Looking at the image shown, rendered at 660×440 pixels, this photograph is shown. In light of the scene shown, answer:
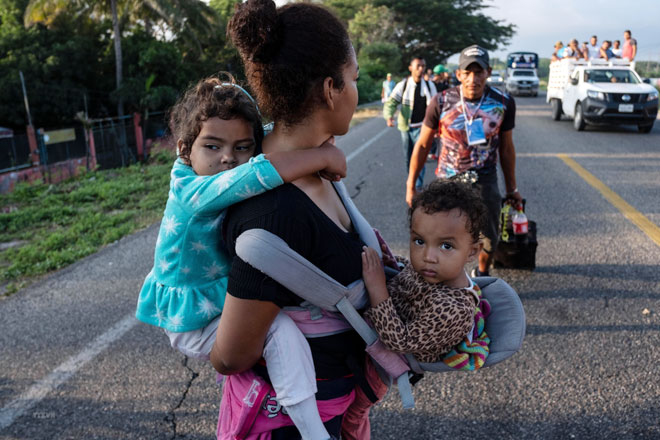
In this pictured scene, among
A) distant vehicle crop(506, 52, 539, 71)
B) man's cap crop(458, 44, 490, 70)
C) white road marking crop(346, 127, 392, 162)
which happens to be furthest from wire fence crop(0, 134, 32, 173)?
distant vehicle crop(506, 52, 539, 71)

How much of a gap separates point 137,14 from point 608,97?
2717 cm

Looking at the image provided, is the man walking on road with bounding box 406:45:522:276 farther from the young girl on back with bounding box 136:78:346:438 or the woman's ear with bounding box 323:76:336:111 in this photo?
the woman's ear with bounding box 323:76:336:111

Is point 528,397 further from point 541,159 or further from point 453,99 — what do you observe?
point 541,159

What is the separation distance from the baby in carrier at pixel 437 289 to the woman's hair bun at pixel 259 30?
1.88 ft

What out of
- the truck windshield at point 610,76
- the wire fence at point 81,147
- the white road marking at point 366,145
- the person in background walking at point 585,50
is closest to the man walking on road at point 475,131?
the white road marking at point 366,145

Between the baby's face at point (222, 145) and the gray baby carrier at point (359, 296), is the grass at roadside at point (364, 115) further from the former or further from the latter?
the gray baby carrier at point (359, 296)

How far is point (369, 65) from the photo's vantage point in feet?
139

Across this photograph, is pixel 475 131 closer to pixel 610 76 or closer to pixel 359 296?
pixel 359 296

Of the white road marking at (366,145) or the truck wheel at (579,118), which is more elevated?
the truck wheel at (579,118)

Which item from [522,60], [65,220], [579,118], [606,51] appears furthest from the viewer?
[522,60]

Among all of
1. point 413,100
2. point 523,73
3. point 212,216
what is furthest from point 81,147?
point 523,73

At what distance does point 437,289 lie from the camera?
1.60 meters

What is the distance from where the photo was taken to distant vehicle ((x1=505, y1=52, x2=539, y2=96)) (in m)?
35.2

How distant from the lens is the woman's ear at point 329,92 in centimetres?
140
